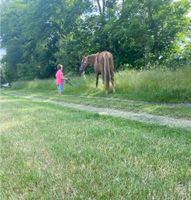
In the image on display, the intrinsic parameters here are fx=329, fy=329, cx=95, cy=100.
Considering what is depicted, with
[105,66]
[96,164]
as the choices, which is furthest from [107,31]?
[96,164]

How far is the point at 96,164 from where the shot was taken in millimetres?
3324

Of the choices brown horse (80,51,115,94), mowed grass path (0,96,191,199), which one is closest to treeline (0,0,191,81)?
brown horse (80,51,115,94)

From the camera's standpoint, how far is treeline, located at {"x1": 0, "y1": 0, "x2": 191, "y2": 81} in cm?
2761

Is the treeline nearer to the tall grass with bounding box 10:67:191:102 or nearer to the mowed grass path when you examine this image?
the tall grass with bounding box 10:67:191:102

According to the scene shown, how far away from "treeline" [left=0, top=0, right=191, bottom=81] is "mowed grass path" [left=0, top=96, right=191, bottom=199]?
1755 centimetres

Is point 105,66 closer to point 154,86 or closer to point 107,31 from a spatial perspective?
point 154,86

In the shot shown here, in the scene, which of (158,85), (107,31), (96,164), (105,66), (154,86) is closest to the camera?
(96,164)

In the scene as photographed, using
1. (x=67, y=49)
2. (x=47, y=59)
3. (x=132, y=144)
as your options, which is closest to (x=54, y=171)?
(x=132, y=144)

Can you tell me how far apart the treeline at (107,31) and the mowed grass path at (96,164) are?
57.6 ft

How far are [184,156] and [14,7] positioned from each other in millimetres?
44599

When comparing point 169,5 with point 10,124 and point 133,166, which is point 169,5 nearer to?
point 10,124

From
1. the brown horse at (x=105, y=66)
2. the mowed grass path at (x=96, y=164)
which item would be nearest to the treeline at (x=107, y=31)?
the brown horse at (x=105, y=66)

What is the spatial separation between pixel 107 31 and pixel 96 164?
2674cm

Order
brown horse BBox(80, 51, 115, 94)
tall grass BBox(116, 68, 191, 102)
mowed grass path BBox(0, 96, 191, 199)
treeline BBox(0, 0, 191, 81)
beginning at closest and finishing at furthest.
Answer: mowed grass path BBox(0, 96, 191, 199) → tall grass BBox(116, 68, 191, 102) → brown horse BBox(80, 51, 115, 94) → treeline BBox(0, 0, 191, 81)
